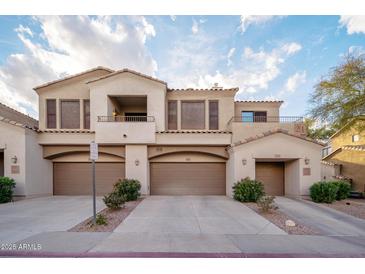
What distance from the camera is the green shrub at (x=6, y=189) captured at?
987 centimetres

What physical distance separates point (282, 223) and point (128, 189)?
739 centimetres

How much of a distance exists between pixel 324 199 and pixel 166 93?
11.0 meters

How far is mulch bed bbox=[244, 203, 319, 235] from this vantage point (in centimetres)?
580

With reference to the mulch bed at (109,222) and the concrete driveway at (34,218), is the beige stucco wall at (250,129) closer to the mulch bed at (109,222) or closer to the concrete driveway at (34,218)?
the mulch bed at (109,222)

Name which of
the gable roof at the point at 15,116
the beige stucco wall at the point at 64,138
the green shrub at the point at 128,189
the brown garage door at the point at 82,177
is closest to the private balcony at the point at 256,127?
the green shrub at the point at 128,189

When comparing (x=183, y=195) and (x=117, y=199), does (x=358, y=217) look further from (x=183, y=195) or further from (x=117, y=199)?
(x=117, y=199)

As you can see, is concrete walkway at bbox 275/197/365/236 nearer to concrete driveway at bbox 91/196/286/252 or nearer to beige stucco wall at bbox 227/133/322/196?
concrete driveway at bbox 91/196/286/252

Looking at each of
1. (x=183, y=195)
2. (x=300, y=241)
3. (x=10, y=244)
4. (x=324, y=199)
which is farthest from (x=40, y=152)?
(x=324, y=199)

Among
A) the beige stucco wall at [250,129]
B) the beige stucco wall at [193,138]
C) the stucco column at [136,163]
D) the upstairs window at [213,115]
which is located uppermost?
the upstairs window at [213,115]

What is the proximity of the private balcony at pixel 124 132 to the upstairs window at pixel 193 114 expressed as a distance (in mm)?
2686

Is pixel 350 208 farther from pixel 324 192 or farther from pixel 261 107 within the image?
pixel 261 107

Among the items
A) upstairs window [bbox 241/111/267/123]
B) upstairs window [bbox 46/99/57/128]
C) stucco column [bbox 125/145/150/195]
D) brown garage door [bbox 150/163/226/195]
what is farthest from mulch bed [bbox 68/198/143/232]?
upstairs window [bbox 241/111/267/123]

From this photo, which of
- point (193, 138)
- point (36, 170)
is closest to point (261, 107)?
point (193, 138)

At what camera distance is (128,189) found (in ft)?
33.6
